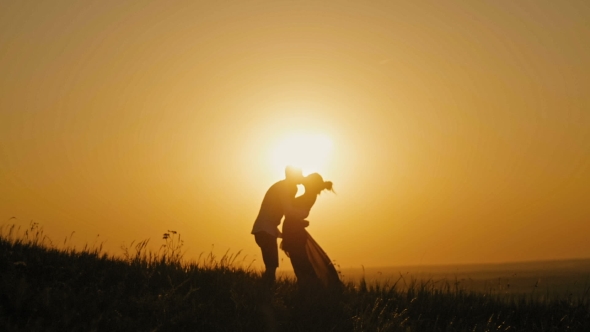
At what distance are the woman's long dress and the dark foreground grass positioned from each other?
0.75m

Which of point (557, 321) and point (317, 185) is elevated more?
point (317, 185)

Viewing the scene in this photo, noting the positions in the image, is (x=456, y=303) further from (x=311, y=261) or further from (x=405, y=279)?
(x=311, y=261)

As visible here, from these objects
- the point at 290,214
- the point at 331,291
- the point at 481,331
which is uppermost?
the point at 290,214

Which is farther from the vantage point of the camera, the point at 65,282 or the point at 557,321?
the point at 557,321

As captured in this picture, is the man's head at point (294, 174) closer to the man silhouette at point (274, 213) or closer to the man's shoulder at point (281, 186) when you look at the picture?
the man silhouette at point (274, 213)

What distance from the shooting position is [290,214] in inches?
429

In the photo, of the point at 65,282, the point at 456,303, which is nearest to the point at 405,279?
the point at 456,303

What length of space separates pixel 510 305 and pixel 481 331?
2.23m

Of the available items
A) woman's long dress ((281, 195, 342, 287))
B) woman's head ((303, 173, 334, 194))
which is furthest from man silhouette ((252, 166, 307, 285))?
woman's long dress ((281, 195, 342, 287))

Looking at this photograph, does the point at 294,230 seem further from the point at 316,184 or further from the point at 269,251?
the point at 269,251

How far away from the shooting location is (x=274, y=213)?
10.8 meters

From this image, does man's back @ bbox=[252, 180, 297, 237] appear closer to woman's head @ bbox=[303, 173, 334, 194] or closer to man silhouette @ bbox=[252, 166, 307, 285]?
man silhouette @ bbox=[252, 166, 307, 285]

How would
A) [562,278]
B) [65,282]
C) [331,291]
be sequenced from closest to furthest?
[65,282] < [331,291] < [562,278]

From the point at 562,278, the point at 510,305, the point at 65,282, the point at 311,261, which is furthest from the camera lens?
the point at 562,278
